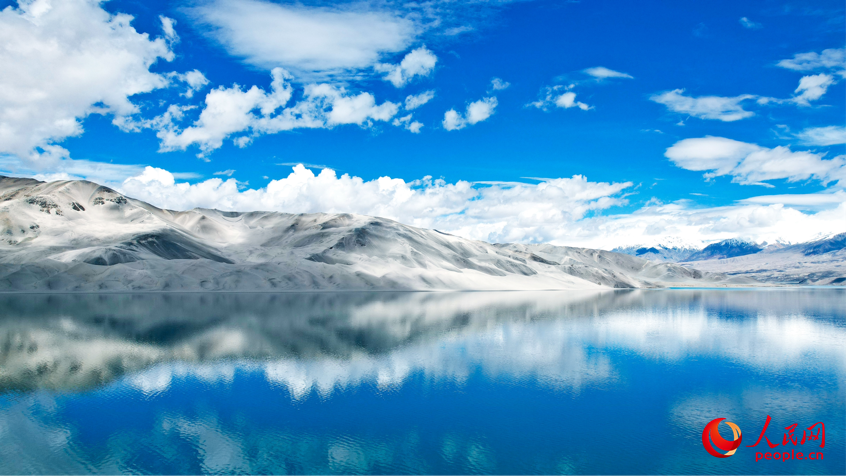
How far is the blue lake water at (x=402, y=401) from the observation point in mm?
17594

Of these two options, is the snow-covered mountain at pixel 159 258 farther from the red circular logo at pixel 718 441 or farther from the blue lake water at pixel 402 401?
the red circular logo at pixel 718 441

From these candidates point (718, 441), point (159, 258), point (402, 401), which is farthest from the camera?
point (159, 258)

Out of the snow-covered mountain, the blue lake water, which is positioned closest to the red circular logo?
the blue lake water

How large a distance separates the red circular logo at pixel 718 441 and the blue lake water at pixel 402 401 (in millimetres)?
328

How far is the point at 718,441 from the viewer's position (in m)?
19.2

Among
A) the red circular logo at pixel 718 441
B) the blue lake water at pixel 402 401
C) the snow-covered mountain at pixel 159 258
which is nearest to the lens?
the blue lake water at pixel 402 401

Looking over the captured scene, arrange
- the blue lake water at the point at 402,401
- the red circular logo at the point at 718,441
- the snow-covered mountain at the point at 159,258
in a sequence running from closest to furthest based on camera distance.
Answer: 1. the blue lake water at the point at 402,401
2. the red circular logo at the point at 718,441
3. the snow-covered mountain at the point at 159,258

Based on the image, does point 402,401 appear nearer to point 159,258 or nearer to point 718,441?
point 718,441

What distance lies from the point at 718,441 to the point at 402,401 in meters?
13.2

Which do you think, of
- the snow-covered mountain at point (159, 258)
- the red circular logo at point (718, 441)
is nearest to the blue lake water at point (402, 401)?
the red circular logo at point (718, 441)

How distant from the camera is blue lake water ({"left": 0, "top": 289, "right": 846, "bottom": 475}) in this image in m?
17.6

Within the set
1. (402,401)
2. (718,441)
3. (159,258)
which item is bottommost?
(402,401)

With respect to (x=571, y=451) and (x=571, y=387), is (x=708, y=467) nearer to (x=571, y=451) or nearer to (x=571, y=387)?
(x=571, y=451)

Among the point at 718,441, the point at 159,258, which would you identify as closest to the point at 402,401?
the point at 718,441
